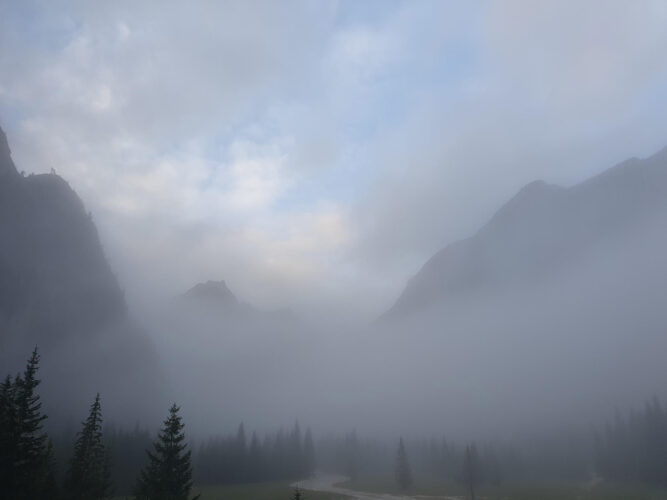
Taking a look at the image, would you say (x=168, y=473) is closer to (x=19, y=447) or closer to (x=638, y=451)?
(x=19, y=447)

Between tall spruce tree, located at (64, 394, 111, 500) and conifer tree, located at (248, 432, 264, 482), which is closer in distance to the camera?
tall spruce tree, located at (64, 394, 111, 500)

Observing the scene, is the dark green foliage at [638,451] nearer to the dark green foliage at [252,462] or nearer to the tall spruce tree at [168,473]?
the dark green foliage at [252,462]

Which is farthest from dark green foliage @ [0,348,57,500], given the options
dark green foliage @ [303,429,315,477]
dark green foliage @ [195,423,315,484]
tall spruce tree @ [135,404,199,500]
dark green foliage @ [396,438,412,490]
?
dark green foliage @ [303,429,315,477]

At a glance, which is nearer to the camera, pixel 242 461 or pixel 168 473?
pixel 168 473

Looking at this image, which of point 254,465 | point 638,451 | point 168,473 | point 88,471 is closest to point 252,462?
point 254,465

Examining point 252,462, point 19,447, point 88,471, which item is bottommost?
point 252,462

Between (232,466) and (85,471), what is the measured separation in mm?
124801

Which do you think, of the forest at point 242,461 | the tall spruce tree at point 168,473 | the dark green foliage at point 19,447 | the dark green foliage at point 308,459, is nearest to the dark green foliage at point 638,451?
the forest at point 242,461

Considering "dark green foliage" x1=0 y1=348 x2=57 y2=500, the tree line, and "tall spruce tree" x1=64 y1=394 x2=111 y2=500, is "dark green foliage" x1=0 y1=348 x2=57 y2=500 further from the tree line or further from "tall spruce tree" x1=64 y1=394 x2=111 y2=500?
"tall spruce tree" x1=64 y1=394 x2=111 y2=500

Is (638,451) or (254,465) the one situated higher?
(254,465)

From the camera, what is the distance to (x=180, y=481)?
3816cm

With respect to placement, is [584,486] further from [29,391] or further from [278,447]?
[29,391]

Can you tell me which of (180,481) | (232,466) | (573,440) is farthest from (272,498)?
(573,440)

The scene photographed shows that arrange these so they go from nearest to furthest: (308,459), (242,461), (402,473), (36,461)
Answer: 1. (36,461)
2. (402,473)
3. (242,461)
4. (308,459)
